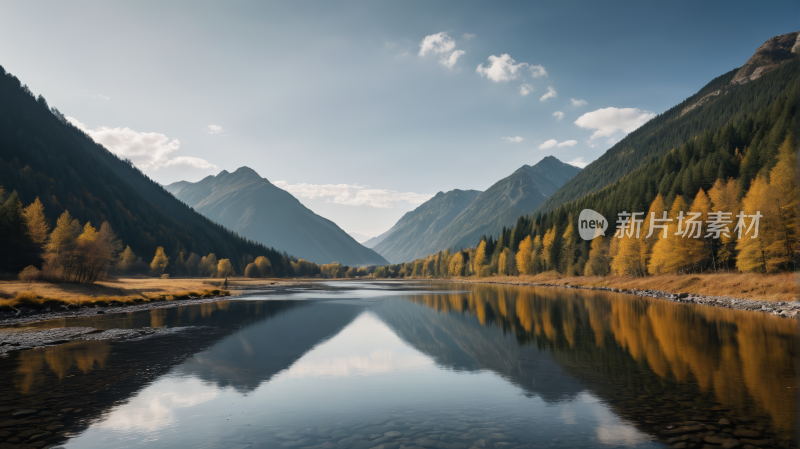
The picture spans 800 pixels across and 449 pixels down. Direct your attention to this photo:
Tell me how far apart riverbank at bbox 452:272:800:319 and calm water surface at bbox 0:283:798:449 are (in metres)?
17.2

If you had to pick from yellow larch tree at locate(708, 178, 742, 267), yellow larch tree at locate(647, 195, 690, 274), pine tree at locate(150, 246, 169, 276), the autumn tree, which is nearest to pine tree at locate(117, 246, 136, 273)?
pine tree at locate(150, 246, 169, 276)

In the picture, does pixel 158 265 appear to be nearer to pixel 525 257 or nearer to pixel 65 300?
pixel 65 300

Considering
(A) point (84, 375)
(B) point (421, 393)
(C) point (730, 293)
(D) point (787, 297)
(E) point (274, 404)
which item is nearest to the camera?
(E) point (274, 404)

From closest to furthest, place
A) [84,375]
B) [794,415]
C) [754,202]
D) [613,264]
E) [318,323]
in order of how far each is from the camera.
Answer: [794,415] → [84,375] → [318,323] → [754,202] → [613,264]

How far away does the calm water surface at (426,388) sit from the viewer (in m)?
13.3

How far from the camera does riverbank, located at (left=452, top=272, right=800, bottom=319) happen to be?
48.9 meters

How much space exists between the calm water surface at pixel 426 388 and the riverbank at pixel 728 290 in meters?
17.2

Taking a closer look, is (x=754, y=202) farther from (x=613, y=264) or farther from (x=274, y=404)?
(x=274, y=404)

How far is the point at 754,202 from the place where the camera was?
2576 inches

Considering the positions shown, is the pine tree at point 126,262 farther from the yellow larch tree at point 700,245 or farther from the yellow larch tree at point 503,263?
the yellow larch tree at point 700,245

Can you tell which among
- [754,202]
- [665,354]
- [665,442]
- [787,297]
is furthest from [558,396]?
[754,202]

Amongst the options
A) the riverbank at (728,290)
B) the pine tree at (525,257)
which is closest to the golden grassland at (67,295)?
the riverbank at (728,290)

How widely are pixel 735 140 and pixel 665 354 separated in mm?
138988

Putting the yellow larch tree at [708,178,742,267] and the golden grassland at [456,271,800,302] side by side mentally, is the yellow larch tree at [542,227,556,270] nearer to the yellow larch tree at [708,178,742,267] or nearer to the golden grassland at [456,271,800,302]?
the golden grassland at [456,271,800,302]
